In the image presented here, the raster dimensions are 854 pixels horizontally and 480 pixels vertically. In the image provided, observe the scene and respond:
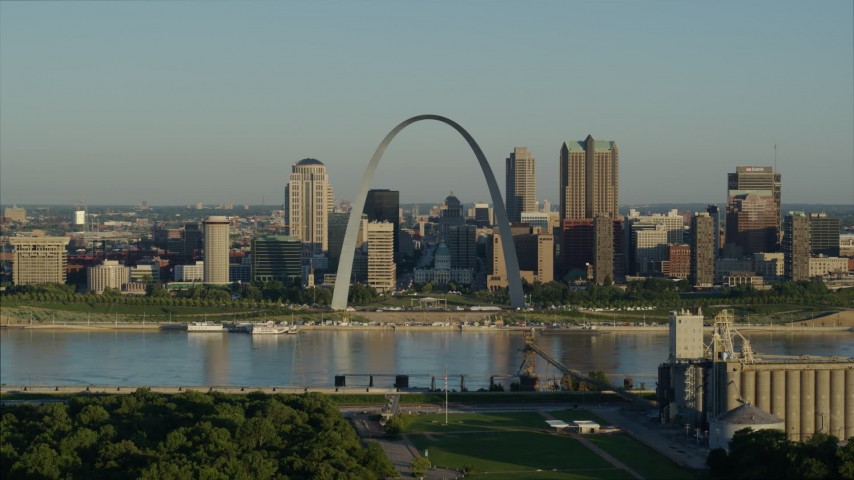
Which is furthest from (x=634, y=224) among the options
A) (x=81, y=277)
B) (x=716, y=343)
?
(x=716, y=343)

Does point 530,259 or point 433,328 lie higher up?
point 530,259

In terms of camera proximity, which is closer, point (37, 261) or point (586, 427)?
point (586, 427)

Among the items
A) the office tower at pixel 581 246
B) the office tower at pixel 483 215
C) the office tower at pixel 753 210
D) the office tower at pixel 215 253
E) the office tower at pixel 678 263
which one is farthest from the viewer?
the office tower at pixel 483 215

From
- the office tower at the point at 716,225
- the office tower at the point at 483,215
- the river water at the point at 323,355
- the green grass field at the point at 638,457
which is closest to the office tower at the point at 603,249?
the office tower at the point at 716,225

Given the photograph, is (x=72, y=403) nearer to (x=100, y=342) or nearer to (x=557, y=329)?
(x=100, y=342)

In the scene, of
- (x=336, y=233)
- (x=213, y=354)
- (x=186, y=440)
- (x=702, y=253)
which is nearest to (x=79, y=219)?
(x=336, y=233)

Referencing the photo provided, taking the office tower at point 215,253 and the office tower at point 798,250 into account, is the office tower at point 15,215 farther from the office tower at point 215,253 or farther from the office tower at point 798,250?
the office tower at point 798,250

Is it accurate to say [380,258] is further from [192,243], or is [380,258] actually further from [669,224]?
[669,224]
